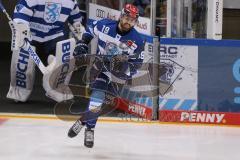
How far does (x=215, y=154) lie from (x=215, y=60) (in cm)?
153

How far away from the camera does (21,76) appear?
8406mm

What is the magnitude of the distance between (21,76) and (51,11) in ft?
2.86

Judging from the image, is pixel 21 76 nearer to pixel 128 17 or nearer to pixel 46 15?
pixel 46 15

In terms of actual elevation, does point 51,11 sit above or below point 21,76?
above

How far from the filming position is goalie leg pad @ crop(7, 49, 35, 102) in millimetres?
8328

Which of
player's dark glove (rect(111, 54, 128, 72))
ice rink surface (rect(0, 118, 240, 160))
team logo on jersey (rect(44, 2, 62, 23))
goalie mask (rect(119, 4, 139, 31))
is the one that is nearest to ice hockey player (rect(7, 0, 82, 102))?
team logo on jersey (rect(44, 2, 62, 23))

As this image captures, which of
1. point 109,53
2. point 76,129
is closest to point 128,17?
point 109,53

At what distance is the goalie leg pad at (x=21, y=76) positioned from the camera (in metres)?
8.33

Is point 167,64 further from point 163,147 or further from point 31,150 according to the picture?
point 31,150

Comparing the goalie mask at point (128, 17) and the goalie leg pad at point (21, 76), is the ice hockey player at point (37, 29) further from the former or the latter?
the goalie mask at point (128, 17)

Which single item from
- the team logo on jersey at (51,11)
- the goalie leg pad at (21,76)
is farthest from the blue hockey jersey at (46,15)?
the goalie leg pad at (21,76)

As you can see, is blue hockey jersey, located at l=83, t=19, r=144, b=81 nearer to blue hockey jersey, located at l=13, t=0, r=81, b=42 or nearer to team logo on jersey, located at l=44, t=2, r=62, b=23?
blue hockey jersey, located at l=13, t=0, r=81, b=42

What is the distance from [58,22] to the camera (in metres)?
8.42

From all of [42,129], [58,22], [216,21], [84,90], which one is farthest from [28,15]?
[216,21]
